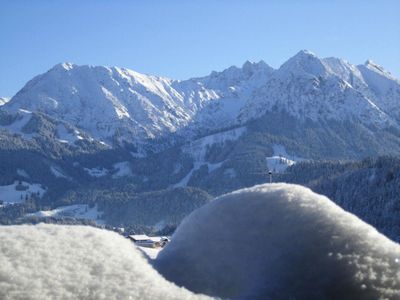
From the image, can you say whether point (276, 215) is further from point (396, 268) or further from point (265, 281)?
point (396, 268)

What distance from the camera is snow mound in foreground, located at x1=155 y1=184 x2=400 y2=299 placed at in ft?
28.9

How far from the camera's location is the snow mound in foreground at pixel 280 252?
346 inches

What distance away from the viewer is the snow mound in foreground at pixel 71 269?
26.7 ft

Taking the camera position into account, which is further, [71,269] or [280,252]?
[280,252]

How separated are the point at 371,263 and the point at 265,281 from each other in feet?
5.80

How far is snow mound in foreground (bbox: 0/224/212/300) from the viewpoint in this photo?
26.7ft

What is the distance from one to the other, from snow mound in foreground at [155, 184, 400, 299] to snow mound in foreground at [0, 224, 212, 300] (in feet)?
3.21

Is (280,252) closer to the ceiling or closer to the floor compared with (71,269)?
closer to the ceiling

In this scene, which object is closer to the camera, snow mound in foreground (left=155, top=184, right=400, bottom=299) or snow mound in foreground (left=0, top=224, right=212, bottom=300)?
snow mound in foreground (left=0, top=224, right=212, bottom=300)

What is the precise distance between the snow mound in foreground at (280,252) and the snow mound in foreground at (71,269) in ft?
3.21

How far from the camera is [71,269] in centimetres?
874

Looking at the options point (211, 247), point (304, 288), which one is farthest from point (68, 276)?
point (304, 288)

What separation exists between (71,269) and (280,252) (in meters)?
3.55

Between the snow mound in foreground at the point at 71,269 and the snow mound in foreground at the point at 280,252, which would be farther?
the snow mound in foreground at the point at 280,252
